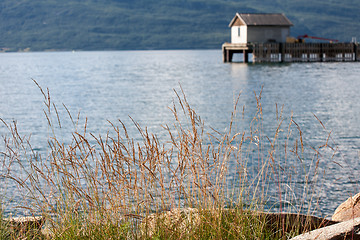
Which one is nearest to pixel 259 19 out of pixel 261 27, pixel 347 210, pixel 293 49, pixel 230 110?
pixel 261 27

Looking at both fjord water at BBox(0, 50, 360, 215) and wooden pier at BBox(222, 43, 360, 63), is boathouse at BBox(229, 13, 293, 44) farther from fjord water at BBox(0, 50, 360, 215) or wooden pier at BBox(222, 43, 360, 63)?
fjord water at BBox(0, 50, 360, 215)

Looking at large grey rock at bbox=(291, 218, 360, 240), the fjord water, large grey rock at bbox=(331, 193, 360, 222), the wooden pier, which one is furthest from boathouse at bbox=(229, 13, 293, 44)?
large grey rock at bbox=(291, 218, 360, 240)

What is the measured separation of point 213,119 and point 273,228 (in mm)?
17500

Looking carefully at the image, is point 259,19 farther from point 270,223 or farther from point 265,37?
point 270,223

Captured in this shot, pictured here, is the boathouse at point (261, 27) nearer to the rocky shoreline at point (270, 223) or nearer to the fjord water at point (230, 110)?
the fjord water at point (230, 110)

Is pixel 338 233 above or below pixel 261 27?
below

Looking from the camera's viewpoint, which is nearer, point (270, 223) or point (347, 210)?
point (270, 223)

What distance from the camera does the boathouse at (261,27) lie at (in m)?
62.9

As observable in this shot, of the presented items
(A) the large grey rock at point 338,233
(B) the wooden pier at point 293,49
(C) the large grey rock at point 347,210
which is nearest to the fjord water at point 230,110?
(C) the large grey rock at point 347,210

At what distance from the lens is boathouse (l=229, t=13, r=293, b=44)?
62.9 meters

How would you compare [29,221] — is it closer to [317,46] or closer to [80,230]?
[80,230]

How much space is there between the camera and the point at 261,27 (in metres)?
63.2

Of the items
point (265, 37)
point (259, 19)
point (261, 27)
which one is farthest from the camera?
point (265, 37)

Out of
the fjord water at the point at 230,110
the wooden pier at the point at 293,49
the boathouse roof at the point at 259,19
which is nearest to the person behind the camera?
the fjord water at the point at 230,110
